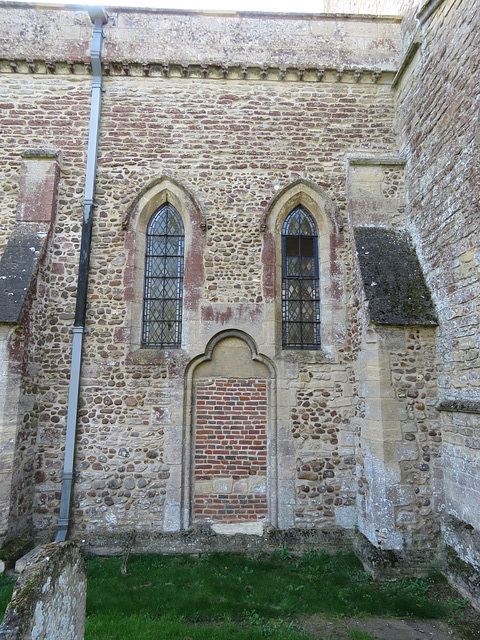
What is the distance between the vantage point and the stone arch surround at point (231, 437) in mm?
6156

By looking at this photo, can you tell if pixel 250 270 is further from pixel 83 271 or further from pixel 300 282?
pixel 83 271

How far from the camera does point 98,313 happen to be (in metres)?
6.56

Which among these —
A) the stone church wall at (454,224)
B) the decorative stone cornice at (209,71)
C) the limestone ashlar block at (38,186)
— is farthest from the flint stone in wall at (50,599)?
the decorative stone cornice at (209,71)

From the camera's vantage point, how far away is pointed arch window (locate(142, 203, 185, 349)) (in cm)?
671

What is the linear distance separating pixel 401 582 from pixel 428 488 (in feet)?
4.09

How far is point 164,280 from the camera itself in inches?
272

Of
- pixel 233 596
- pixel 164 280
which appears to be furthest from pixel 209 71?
pixel 233 596

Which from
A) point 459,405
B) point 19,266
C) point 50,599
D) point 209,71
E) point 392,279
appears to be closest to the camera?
point 50,599

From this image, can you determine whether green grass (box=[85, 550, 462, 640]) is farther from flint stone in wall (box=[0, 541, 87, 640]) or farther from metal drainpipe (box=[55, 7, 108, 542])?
flint stone in wall (box=[0, 541, 87, 640])

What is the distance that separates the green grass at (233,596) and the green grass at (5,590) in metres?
0.88

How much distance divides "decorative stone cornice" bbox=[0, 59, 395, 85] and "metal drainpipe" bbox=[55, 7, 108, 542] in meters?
0.43

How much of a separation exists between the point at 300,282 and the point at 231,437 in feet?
9.59

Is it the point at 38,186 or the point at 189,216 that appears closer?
the point at 38,186

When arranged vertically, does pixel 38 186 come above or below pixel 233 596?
above
